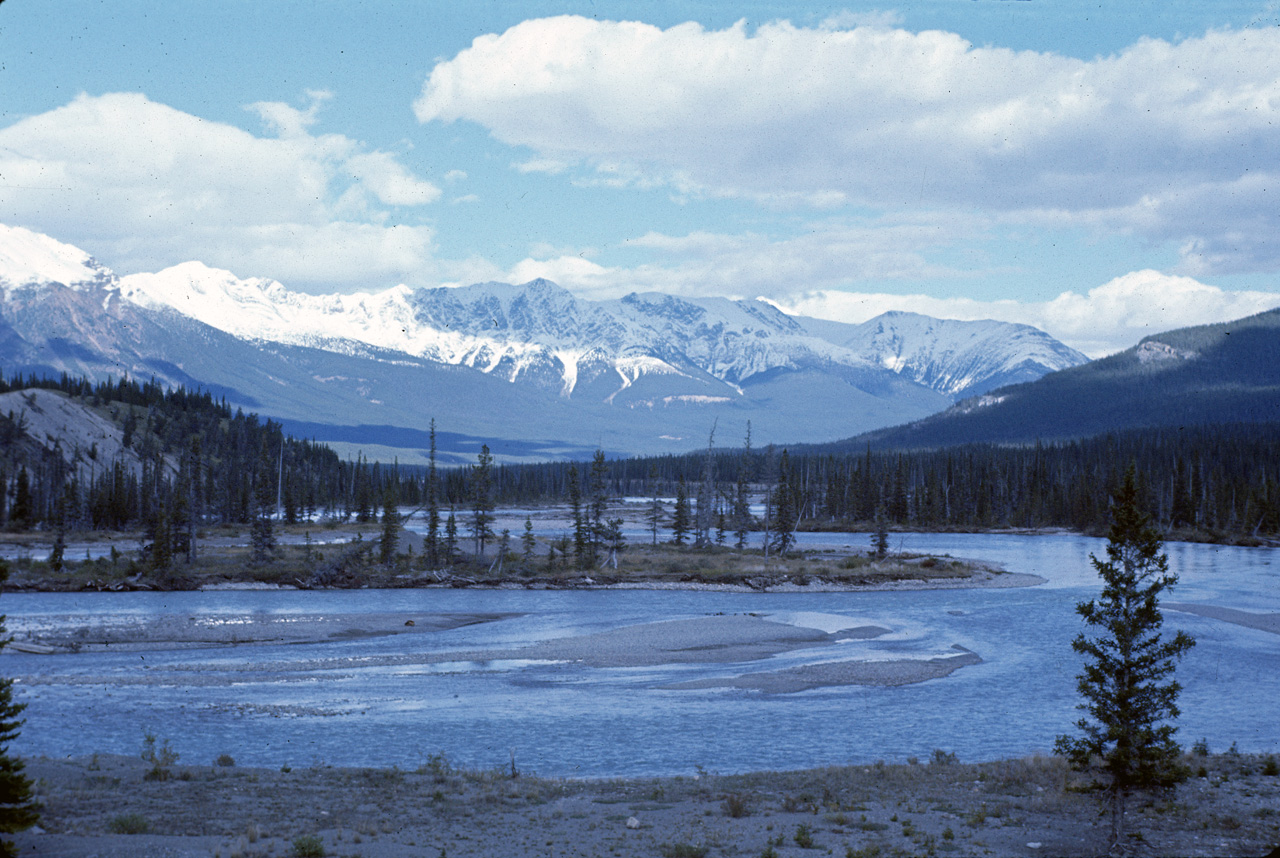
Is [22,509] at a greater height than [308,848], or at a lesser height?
greater

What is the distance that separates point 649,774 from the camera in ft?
91.4

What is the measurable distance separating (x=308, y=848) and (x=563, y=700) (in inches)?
777

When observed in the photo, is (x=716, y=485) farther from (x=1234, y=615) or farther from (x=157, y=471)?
(x=1234, y=615)

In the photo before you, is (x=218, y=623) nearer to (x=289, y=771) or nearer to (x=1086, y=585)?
(x=289, y=771)

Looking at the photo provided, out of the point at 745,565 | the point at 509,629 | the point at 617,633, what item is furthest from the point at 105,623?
the point at 745,565

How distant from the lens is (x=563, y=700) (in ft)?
123

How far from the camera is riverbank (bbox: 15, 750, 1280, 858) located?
63.2 ft

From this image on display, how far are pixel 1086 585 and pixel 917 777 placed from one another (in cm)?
5803

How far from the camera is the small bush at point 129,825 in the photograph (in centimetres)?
1948

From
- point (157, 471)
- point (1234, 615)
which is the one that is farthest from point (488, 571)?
point (157, 471)

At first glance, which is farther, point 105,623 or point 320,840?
point 105,623

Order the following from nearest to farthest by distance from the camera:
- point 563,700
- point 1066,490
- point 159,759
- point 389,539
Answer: point 159,759
point 563,700
point 389,539
point 1066,490

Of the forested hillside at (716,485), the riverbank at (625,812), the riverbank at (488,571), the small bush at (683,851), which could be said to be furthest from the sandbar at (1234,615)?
the small bush at (683,851)

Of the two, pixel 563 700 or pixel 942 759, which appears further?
pixel 563 700
